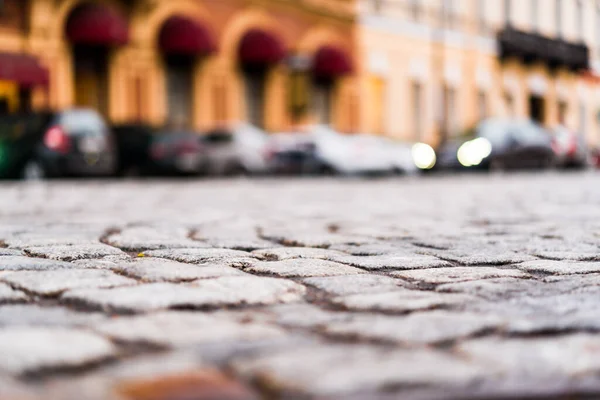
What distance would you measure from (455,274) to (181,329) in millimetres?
1565

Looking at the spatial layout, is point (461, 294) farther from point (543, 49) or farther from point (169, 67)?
point (543, 49)

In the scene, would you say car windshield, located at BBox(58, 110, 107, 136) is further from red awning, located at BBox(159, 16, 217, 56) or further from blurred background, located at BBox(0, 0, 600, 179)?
red awning, located at BBox(159, 16, 217, 56)

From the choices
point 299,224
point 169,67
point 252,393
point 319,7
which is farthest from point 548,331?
point 319,7

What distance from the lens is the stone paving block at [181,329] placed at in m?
2.66

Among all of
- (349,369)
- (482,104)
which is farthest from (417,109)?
(349,369)

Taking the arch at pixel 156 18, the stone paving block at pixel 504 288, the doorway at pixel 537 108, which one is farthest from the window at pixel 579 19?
the stone paving block at pixel 504 288

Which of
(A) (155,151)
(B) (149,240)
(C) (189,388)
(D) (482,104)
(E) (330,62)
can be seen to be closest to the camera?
(C) (189,388)

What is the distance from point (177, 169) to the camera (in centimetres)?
2069

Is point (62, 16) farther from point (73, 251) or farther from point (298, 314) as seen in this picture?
point (298, 314)

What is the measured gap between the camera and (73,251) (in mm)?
4777

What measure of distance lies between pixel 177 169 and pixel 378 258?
1626cm

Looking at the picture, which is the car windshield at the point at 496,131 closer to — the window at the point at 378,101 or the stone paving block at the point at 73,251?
the window at the point at 378,101

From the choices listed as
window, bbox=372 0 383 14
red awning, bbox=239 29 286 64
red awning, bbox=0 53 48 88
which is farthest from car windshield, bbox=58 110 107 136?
window, bbox=372 0 383 14

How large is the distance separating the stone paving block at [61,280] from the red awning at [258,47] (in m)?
23.4
